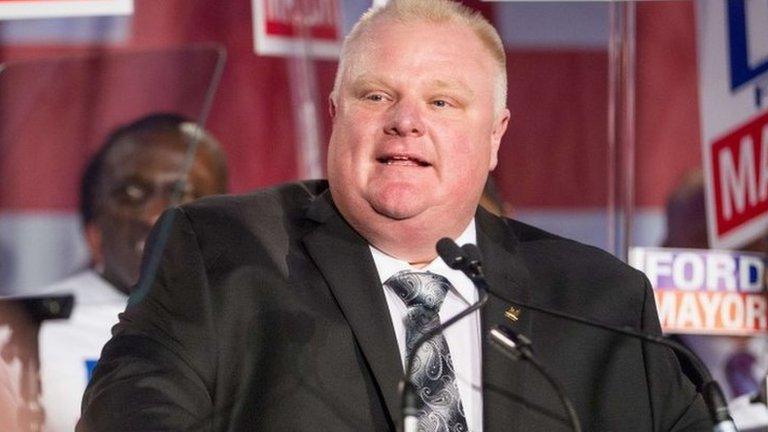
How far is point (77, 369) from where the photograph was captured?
2682 mm

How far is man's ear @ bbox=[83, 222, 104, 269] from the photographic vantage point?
108 inches

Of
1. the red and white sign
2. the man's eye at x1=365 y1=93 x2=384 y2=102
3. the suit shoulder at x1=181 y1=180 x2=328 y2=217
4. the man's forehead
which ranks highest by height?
the red and white sign

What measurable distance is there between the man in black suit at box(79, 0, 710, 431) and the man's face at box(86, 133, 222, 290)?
75 cm

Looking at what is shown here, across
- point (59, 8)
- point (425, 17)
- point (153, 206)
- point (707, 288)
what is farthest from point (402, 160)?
point (707, 288)

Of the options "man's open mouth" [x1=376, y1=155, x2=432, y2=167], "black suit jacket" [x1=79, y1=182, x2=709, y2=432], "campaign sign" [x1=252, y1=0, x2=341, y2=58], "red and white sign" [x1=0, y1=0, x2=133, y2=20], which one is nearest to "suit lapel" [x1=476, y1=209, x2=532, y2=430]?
"black suit jacket" [x1=79, y1=182, x2=709, y2=432]

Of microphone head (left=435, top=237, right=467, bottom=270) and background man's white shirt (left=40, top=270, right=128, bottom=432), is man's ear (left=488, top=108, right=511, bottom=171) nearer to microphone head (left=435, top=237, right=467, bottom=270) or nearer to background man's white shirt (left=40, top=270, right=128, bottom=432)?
microphone head (left=435, top=237, right=467, bottom=270)

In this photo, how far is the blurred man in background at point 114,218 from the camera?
8.77ft

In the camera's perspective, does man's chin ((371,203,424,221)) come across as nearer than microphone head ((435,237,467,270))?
No

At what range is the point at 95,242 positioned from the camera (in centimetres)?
274

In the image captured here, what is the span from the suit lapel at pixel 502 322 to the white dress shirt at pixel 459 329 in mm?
26

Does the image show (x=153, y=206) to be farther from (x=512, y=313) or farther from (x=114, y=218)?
(x=512, y=313)

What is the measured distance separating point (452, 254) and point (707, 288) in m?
1.60

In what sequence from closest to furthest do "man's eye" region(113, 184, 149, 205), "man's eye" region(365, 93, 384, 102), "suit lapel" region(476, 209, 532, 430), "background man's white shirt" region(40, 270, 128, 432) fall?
"suit lapel" region(476, 209, 532, 430) → "man's eye" region(365, 93, 384, 102) → "background man's white shirt" region(40, 270, 128, 432) → "man's eye" region(113, 184, 149, 205)

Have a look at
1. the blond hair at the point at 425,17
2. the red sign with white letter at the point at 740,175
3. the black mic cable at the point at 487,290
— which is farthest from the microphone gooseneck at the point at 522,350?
the red sign with white letter at the point at 740,175
